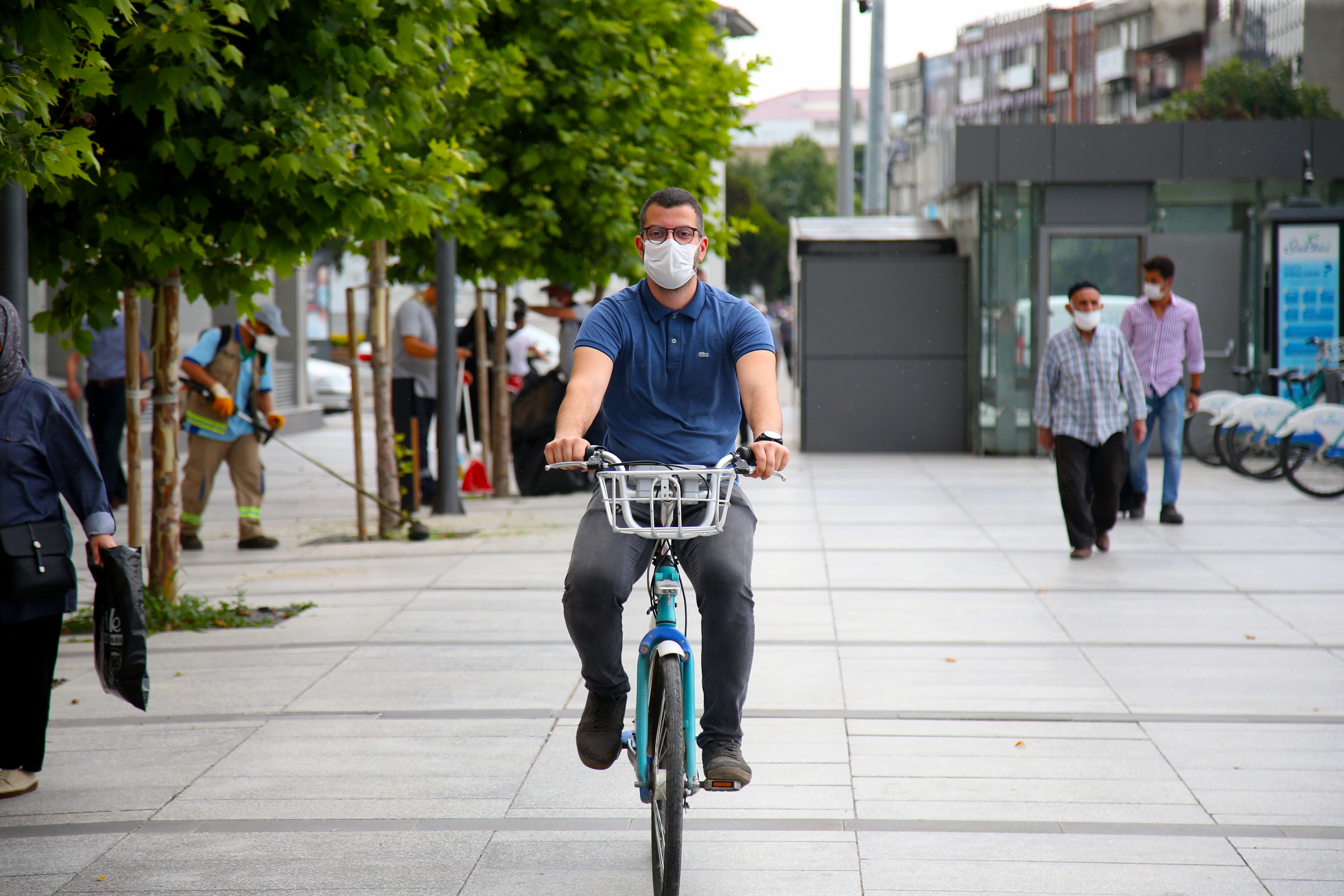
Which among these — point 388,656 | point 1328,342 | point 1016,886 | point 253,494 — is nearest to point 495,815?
point 1016,886

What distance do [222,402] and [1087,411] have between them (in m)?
5.67

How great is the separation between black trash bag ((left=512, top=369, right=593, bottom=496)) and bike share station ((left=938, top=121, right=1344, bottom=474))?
557 cm

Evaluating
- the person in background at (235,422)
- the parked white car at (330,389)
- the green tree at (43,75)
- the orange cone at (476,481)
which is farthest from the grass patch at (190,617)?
the parked white car at (330,389)

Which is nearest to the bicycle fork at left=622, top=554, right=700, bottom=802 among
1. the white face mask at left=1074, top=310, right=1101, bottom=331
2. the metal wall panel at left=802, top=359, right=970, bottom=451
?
the white face mask at left=1074, top=310, right=1101, bottom=331

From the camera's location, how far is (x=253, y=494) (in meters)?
10.2

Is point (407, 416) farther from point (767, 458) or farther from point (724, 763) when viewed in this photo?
point (767, 458)

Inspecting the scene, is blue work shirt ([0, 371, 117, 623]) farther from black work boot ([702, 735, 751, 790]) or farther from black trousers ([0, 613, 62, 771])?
black work boot ([702, 735, 751, 790])

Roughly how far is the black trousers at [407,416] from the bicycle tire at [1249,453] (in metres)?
7.55

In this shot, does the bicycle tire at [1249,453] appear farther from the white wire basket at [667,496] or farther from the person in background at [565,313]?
the white wire basket at [667,496]

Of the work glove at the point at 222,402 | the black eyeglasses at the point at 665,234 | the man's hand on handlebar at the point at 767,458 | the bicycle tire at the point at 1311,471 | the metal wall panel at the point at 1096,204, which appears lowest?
the bicycle tire at the point at 1311,471

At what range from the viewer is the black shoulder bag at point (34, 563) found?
432 centimetres

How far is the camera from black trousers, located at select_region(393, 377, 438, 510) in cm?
1164

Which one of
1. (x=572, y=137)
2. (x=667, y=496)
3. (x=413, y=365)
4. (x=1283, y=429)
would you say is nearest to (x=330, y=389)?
(x=413, y=365)

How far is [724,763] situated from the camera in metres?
3.65
